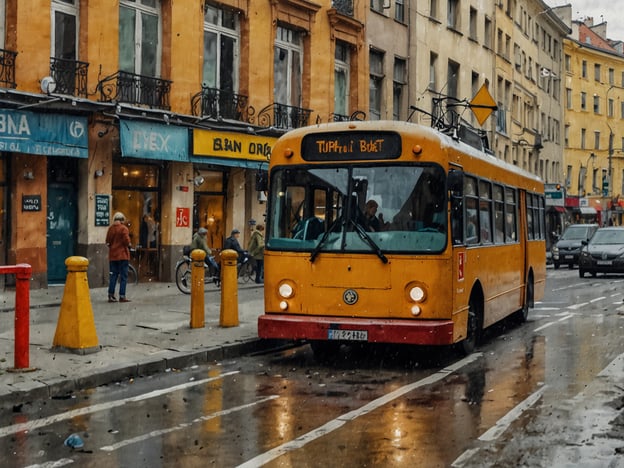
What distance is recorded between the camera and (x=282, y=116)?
92.9 feet

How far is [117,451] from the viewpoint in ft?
21.6

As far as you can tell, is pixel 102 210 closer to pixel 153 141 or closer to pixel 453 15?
A: pixel 153 141

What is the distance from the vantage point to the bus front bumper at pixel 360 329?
1029 cm

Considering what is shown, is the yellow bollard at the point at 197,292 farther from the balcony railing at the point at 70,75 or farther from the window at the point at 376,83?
the window at the point at 376,83

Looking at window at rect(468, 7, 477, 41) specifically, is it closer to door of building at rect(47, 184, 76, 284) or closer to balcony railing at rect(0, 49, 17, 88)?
door of building at rect(47, 184, 76, 284)

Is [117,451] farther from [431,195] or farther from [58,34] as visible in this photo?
[58,34]

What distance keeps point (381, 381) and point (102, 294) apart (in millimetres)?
11322

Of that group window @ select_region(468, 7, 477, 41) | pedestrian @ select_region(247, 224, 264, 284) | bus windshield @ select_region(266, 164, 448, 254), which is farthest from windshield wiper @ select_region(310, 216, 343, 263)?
window @ select_region(468, 7, 477, 41)

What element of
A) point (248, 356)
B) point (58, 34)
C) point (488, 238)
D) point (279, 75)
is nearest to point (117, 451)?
point (248, 356)

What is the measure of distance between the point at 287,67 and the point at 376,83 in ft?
22.2

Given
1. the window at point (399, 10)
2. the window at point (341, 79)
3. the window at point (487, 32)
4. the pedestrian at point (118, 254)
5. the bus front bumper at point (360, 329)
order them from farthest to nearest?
1. the window at point (487, 32)
2. the window at point (399, 10)
3. the window at point (341, 79)
4. the pedestrian at point (118, 254)
5. the bus front bumper at point (360, 329)

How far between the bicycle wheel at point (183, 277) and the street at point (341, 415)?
29.4ft

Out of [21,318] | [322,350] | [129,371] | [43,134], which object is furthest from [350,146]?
[43,134]

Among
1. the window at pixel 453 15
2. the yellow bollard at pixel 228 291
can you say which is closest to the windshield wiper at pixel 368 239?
the yellow bollard at pixel 228 291
